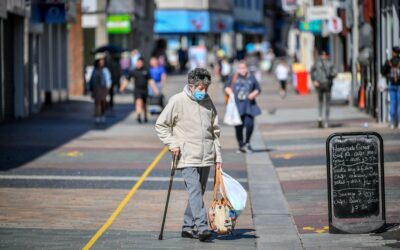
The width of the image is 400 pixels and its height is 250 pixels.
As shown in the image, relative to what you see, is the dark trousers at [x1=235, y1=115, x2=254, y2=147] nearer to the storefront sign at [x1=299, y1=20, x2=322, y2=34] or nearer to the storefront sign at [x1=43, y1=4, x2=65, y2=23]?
the storefront sign at [x1=43, y1=4, x2=65, y2=23]

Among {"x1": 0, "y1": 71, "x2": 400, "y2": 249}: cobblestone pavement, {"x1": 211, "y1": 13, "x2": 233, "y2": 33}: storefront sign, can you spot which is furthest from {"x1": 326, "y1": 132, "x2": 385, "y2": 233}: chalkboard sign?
{"x1": 211, "y1": 13, "x2": 233, "y2": 33}: storefront sign

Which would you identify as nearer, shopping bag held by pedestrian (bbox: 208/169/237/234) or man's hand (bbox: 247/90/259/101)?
shopping bag held by pedestrian (bbox: 208/169/237/234)

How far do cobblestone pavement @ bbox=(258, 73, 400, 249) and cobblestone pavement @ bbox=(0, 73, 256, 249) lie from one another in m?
0.65

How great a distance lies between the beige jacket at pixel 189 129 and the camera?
11.4 metres

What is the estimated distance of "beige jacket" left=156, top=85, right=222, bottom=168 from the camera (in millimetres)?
11406

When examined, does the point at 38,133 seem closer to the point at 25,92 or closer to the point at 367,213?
the point at 25,92

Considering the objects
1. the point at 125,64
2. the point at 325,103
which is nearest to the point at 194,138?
the point at 325,103

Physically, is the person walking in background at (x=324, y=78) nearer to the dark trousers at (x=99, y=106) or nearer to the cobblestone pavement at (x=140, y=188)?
the cobblestone pavement at (x=140, y=188)

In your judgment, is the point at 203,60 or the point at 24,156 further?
the point at 203,60

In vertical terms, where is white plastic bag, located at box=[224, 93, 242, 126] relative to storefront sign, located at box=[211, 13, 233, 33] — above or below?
below

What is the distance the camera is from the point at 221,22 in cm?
10156

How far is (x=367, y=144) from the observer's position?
38.2 feet

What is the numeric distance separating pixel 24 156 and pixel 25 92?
12.5m

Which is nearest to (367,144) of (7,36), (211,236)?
(211,236)
